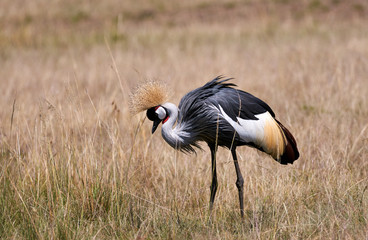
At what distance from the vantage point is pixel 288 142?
3375 mm

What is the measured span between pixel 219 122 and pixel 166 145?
4.79ft

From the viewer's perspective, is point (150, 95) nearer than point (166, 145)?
Yes

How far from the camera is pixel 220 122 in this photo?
3158 millimetres

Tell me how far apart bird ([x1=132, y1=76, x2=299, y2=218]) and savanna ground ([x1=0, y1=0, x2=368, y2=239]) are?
28 cm

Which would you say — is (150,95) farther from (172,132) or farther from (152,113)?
(172,132)

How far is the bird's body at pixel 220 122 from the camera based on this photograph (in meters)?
3.12

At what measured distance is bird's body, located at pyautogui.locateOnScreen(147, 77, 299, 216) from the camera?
10.3 ft

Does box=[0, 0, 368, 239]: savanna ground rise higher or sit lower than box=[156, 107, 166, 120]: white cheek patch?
lower

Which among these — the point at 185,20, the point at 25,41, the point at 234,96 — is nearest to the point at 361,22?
the point at 185,20

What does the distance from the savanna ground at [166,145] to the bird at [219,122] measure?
277mm

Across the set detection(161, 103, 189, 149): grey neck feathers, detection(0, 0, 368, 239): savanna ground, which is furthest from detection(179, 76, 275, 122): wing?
detection(0, 0, 368, 239): savanna ground

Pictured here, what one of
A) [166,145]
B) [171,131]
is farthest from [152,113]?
[166,145]

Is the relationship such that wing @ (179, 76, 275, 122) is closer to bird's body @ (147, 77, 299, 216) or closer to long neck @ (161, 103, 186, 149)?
bird's body @ (147, 77, 299, 216)

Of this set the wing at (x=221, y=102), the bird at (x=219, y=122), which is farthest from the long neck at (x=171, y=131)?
the wing at (x=221, y=102)
